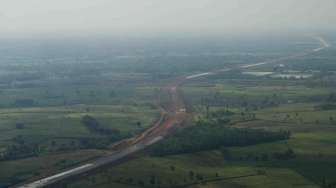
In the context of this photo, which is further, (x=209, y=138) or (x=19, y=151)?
(x=209, y=138)

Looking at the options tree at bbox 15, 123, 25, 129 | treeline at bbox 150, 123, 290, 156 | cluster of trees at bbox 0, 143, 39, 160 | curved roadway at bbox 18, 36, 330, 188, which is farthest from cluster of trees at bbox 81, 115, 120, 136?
cluster of trees at bbox 0, 143, 39, 160

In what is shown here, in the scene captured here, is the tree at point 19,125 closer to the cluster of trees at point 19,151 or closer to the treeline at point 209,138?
the cluster of trees at point 19,151

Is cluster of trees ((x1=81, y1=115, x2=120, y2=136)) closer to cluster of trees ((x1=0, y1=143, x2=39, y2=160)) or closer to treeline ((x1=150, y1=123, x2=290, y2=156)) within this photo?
treeline ((x1=150, y1=123, x2=290, y2=156))

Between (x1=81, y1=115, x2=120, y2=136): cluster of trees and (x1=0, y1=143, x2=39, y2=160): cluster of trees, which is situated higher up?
(x1=81, y1=115, x2=120, y2=136): cluster of trees

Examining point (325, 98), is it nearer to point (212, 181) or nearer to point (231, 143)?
point (231, 143)

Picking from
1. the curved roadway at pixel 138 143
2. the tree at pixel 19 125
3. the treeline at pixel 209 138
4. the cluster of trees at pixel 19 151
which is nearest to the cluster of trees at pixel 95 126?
the curved roadway at pixel 138 143

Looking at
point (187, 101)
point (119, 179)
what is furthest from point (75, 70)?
point (119, 179)

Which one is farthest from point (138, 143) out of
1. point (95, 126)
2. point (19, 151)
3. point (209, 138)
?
point (19, 151)

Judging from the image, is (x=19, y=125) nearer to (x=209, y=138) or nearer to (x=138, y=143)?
(x=138, y=143)

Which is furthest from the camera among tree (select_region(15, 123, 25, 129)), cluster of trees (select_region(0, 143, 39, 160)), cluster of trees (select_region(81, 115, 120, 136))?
tree (select_region(15, 123, 25, 129))
